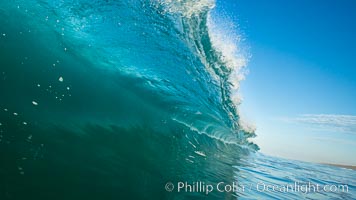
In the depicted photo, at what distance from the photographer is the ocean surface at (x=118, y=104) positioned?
344 cm

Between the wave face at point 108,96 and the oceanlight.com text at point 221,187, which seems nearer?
the wave face at point 108,96

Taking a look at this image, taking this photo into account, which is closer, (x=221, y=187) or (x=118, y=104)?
(x=221, y=187)

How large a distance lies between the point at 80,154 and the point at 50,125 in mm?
1285

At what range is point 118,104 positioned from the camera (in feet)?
28.4

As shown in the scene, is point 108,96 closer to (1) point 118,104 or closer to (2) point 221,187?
(1) point 118,104

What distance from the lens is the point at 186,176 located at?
195 inches

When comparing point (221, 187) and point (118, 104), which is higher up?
point (118, 104)

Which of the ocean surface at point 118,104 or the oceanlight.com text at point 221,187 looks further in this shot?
the oceanlight.com text at point 221,187

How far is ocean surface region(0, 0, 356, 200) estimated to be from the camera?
11.3ft

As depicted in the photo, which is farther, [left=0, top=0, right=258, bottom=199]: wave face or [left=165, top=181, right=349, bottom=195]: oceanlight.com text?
[left=165, top=181, right=349, bottom=195]: oceanlight.com text

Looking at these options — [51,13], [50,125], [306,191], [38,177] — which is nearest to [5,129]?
[50,125]

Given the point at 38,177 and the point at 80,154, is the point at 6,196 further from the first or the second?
the point at 80,154

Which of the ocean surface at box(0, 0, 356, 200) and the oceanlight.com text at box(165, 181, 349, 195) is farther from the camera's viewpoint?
the oceanlight.com text at box(165, 181, 349, 195)

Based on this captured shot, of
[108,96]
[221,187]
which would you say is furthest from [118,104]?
[221,187]
